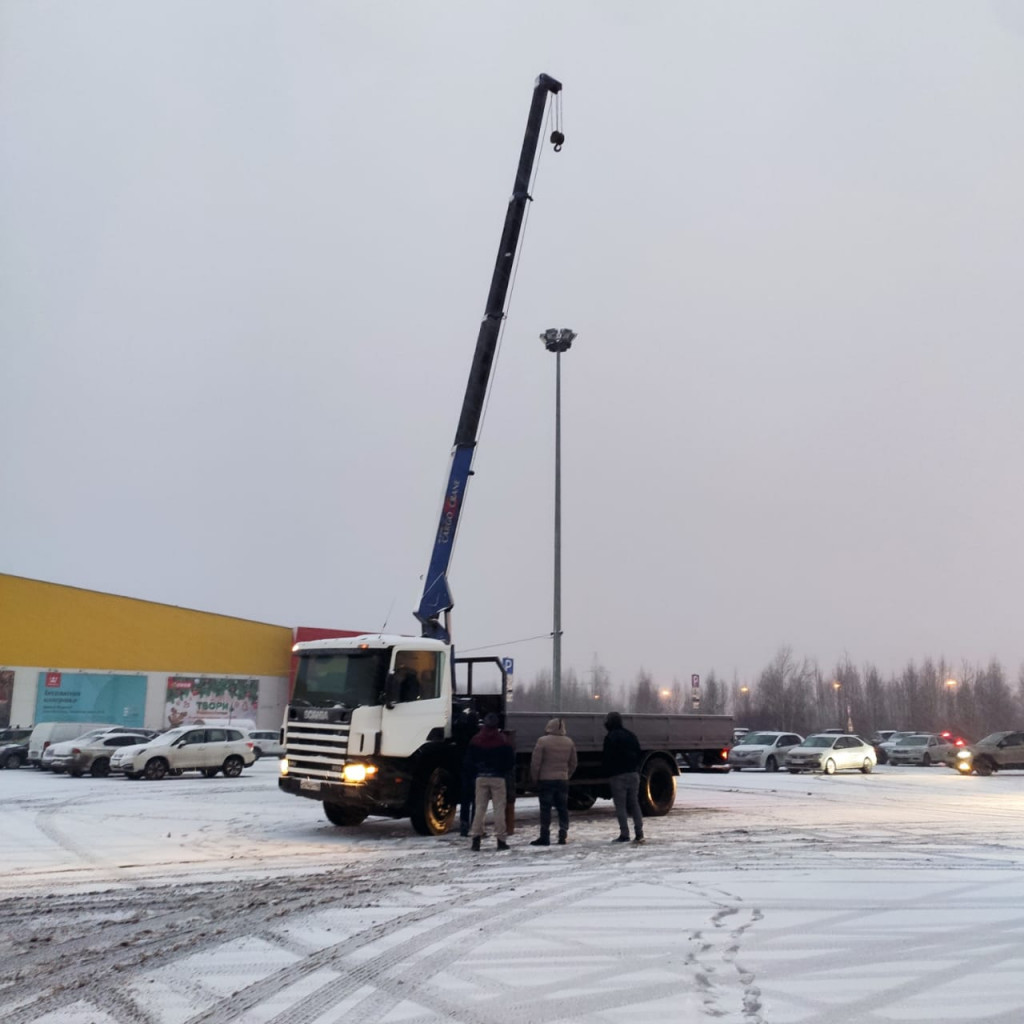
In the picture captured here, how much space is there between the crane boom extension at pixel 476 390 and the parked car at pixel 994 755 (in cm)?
2440

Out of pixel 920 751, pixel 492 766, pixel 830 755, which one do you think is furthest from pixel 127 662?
pixel 492 766

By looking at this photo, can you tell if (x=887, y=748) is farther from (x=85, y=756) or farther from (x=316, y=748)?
(x=316, y=748)

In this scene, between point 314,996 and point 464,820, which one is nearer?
point 314,996

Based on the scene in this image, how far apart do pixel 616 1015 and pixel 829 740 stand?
102 feet

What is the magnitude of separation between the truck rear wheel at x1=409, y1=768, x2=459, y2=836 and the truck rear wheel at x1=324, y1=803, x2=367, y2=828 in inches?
49.9

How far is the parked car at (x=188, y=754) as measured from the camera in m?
26.1

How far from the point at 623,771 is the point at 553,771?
0.98 m

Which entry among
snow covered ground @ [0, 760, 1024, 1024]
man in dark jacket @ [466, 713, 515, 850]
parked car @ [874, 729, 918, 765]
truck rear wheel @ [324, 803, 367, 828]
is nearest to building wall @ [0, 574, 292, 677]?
snow covered ground @ [0, 760, 1024, 1024]

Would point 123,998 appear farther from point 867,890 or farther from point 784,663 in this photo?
point 784,663

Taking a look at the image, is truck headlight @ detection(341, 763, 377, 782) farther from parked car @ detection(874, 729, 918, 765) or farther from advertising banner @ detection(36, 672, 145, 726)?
parked car @ detection(874, 729, 918, 765)

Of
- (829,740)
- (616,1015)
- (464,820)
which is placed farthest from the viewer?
(829,740)

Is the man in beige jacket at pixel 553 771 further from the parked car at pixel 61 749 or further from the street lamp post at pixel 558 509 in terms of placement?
the parked car at pixel 61 749

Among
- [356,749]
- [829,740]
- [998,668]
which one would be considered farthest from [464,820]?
[998,668]

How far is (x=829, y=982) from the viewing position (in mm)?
6301
